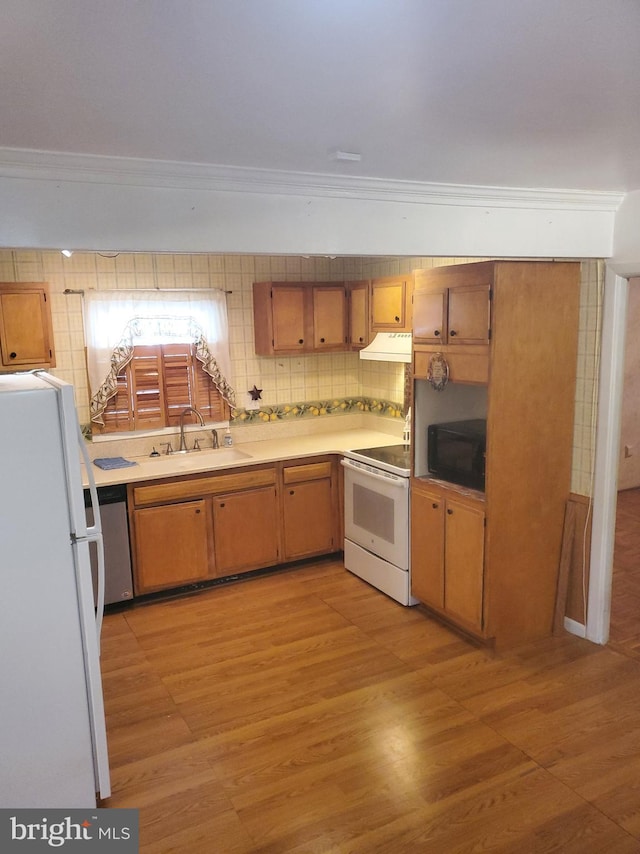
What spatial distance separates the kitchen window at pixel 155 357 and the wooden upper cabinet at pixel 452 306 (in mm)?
1748

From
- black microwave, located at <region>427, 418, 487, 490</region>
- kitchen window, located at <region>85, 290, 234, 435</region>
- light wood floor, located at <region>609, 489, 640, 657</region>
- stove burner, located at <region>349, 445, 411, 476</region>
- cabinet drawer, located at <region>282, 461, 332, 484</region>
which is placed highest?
kitchen window, located at <region>85, 290, 234, 435</region>

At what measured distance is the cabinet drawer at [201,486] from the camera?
4.20 m

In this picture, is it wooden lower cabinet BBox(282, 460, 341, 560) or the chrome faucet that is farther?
the chrome faucet

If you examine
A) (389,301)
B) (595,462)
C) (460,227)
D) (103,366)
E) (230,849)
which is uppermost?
(460,227)

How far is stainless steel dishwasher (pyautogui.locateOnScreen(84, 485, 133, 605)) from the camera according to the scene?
4078 millimetres

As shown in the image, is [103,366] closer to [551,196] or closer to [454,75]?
A: [551,196]

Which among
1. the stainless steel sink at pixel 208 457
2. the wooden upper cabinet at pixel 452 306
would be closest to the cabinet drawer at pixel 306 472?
the stainless steel sink at pixel 208 457

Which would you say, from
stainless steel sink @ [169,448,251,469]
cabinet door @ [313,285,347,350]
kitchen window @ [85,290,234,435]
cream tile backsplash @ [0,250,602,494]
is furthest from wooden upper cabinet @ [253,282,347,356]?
stainless steel sink @ [169,448,251,469]

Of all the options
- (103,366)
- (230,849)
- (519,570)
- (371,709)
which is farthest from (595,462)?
(103,366)

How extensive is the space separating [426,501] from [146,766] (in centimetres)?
206

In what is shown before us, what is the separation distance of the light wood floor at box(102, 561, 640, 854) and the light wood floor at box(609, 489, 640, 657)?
208 millimetres

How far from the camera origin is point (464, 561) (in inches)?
144

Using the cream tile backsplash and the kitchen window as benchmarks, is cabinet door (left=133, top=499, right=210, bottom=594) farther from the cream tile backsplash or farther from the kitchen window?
the cream tile backsplash

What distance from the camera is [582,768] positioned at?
272cm
